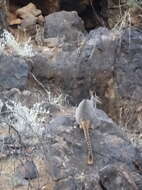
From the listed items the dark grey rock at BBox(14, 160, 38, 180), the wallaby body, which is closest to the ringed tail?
the wallaby body

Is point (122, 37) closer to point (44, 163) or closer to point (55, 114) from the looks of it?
point (55, 114)

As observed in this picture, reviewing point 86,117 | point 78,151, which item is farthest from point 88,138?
point 86,117

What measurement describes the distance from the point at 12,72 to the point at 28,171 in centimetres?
370

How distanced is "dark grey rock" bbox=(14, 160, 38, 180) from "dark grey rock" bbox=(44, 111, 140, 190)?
0.18 meters

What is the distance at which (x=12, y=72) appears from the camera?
37.8 feet

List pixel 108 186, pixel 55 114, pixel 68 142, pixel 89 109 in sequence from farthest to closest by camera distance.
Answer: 1. pixel 55 114
2. pixel 89 109
3. pixel 68 142
4. pixel 108 186

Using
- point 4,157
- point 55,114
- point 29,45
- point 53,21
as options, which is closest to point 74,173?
point 4,157

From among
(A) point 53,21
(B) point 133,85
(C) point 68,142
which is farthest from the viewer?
(A) point 53,21

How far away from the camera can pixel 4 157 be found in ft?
28.1

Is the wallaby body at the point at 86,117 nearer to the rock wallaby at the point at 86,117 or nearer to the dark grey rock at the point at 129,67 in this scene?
the rock wallaby at the point at 86,117

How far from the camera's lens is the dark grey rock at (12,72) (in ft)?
37.5

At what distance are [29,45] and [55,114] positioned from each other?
8.99 feet

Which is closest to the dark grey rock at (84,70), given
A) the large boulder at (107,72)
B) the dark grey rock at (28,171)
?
the large boulder at (107,72)

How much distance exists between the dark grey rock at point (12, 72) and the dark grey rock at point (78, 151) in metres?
2.37
